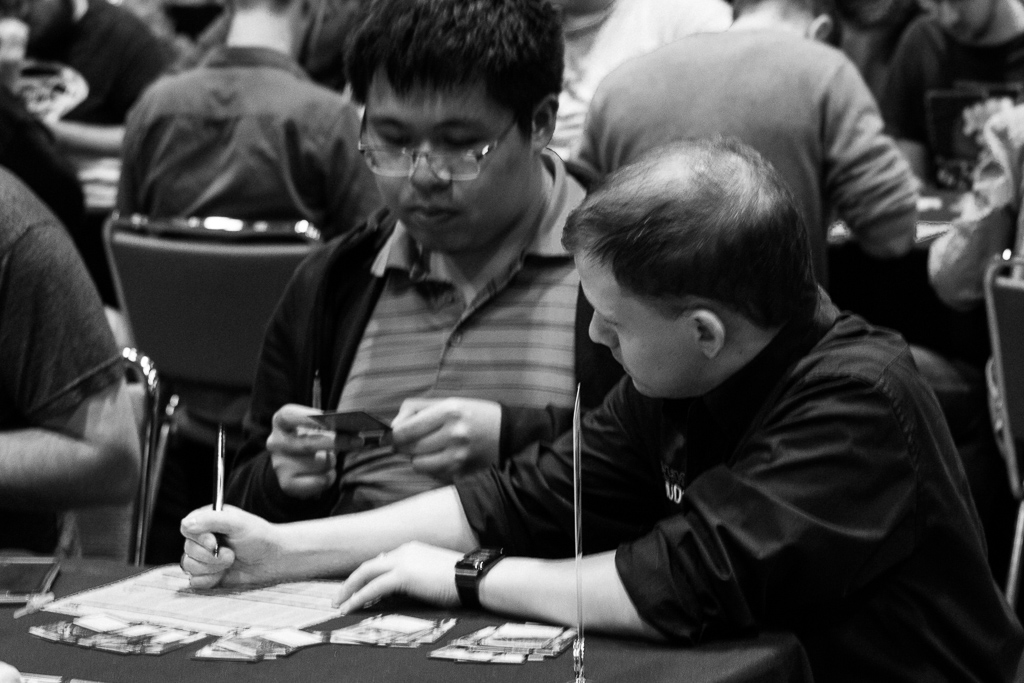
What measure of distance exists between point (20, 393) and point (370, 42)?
689 millimetres

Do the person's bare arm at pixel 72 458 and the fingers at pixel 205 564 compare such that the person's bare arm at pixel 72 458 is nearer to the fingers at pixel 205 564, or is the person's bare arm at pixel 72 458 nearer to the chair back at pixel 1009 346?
the fingers at pixel 205 564

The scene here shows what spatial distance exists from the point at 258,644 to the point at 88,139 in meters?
3.80

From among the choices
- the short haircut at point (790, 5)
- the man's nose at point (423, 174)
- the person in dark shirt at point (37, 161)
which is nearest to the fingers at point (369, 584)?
the man's nose at point (423, 174)

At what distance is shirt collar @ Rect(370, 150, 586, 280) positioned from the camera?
211cm

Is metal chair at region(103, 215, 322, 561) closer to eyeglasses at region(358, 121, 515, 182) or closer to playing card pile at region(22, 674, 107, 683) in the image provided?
eyeglasses at region(358, 121, 515, 182)

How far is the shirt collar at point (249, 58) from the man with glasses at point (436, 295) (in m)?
1.66

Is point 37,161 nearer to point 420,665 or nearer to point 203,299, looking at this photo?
point 203,299

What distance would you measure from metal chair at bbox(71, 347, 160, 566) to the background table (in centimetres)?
76

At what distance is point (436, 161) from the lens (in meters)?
1.99

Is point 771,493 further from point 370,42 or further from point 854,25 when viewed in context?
point 854,25

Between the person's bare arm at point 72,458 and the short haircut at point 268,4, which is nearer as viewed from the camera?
the person's bare arm at point 72,458

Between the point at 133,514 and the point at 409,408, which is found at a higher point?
the point at 409,408

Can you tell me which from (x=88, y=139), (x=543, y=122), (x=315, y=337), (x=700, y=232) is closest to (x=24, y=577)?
(x=315, y=337)

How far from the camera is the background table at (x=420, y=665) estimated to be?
4.34 ft
